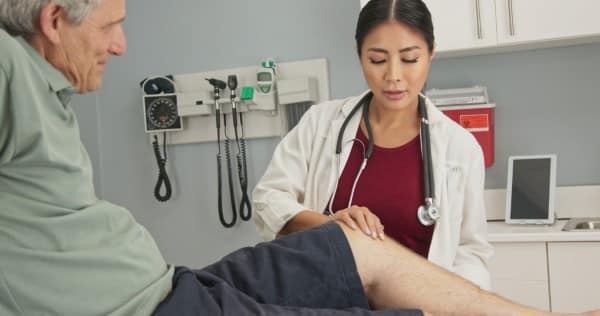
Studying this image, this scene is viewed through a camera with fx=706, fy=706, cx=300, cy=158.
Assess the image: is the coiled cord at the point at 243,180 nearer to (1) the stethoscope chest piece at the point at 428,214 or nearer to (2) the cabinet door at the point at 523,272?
(2) the cabinet door at the point at 523,272

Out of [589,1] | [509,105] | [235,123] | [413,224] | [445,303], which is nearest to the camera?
[445,303]

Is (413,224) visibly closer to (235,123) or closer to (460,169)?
(460,169)

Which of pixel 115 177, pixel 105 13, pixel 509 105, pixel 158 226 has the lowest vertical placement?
pixel 158 226

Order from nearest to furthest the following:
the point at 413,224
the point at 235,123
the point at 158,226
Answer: the point at 413,224, the point at 235,123, the point at 158,226

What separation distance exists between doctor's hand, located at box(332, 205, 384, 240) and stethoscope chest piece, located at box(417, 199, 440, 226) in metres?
0.31

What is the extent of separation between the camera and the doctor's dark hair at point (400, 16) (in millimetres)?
1873

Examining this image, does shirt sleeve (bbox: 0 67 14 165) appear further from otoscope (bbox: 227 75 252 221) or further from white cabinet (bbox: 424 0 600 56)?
otoscope (bbox: 227 75 252 221)

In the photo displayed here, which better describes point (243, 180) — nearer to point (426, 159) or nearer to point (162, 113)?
point (162, 113)

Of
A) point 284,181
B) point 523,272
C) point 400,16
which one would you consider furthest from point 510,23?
point 284,181

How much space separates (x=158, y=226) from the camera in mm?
3682

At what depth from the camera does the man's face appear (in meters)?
1.25

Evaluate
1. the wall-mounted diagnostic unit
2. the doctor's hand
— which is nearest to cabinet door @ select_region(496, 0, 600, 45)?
the wall-mounted diagnostic unit

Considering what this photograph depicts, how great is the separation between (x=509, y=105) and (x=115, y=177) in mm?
2037

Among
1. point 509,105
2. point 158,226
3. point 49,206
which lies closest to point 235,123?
point 158,226
